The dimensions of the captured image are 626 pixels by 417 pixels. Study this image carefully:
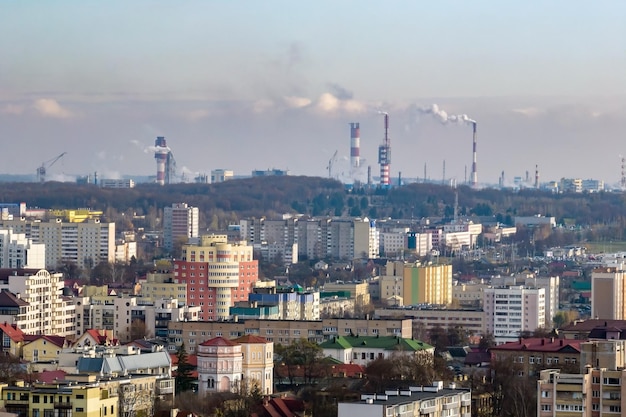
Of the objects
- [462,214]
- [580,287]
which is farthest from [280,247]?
[462,214]

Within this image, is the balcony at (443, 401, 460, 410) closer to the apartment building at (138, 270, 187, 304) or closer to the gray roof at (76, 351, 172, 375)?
the gray roof at (76, 351, 172, 375)

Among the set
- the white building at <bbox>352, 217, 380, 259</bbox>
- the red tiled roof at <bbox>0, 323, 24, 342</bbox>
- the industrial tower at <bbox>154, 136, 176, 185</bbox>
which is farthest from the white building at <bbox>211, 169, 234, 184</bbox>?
the red tiled roof at <bbox>0, 323, 24, 342</bbox>

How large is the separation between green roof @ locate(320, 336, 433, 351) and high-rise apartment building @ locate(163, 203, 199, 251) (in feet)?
153

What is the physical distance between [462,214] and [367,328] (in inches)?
2628

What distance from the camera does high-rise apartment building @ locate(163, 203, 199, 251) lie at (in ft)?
276

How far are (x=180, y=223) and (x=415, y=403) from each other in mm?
61628

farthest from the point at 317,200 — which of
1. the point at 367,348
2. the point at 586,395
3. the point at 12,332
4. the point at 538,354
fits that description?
the point at 586,395

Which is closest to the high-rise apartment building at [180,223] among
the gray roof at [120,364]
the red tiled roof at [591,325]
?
the red tiled roof at [591,325]

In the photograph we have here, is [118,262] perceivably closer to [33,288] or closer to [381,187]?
[33,288]

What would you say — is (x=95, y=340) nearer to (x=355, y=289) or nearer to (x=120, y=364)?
(x=120, y=364)

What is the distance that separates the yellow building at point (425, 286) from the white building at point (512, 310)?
563 cm

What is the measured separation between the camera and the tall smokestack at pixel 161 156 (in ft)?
408

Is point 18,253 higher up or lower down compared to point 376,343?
higher up

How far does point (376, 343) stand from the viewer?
36188 millimetres
